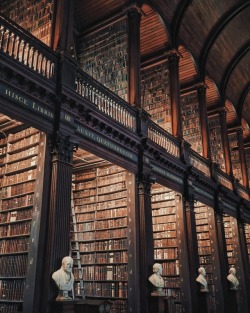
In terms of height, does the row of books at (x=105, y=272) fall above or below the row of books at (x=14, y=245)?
below

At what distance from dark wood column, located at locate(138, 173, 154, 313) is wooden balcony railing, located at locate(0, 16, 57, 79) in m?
2.64

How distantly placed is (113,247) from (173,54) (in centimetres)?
498

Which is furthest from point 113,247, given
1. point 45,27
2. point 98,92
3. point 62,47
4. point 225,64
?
point 225,64

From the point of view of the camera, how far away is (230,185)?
11.2 metres

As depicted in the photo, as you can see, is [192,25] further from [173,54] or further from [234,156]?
[234,156]

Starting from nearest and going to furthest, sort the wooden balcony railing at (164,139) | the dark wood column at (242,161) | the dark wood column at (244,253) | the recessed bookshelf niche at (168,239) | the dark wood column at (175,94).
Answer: the wooden balcony railing at (164,139) → the recessed bookshelf niche at (168,239) → the dark wood column at (175,94) → the dark wood column at (244,253) → the dark wood column at (242,161)

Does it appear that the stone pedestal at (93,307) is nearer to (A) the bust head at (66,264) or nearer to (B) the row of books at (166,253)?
(A) the bust head at (66,264)

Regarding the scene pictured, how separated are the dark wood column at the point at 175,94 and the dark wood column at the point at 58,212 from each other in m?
3.80

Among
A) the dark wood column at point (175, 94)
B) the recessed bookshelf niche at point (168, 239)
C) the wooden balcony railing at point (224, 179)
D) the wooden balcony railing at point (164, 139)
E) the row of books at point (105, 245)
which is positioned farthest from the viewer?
the wooden balcony railing at point (224, 179)

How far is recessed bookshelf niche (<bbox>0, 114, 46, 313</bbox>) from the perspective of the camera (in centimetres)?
473

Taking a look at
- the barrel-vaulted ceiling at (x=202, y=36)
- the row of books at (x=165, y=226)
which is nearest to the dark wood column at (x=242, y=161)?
the barrel-vaulted ceiling at (x=202, y=36)

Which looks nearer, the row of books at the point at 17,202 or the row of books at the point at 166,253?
the row of books at the point at 17,202

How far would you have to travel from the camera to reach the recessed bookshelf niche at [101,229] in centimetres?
646

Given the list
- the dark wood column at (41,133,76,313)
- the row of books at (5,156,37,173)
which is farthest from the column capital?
the row of books at (5,156,37,173)
